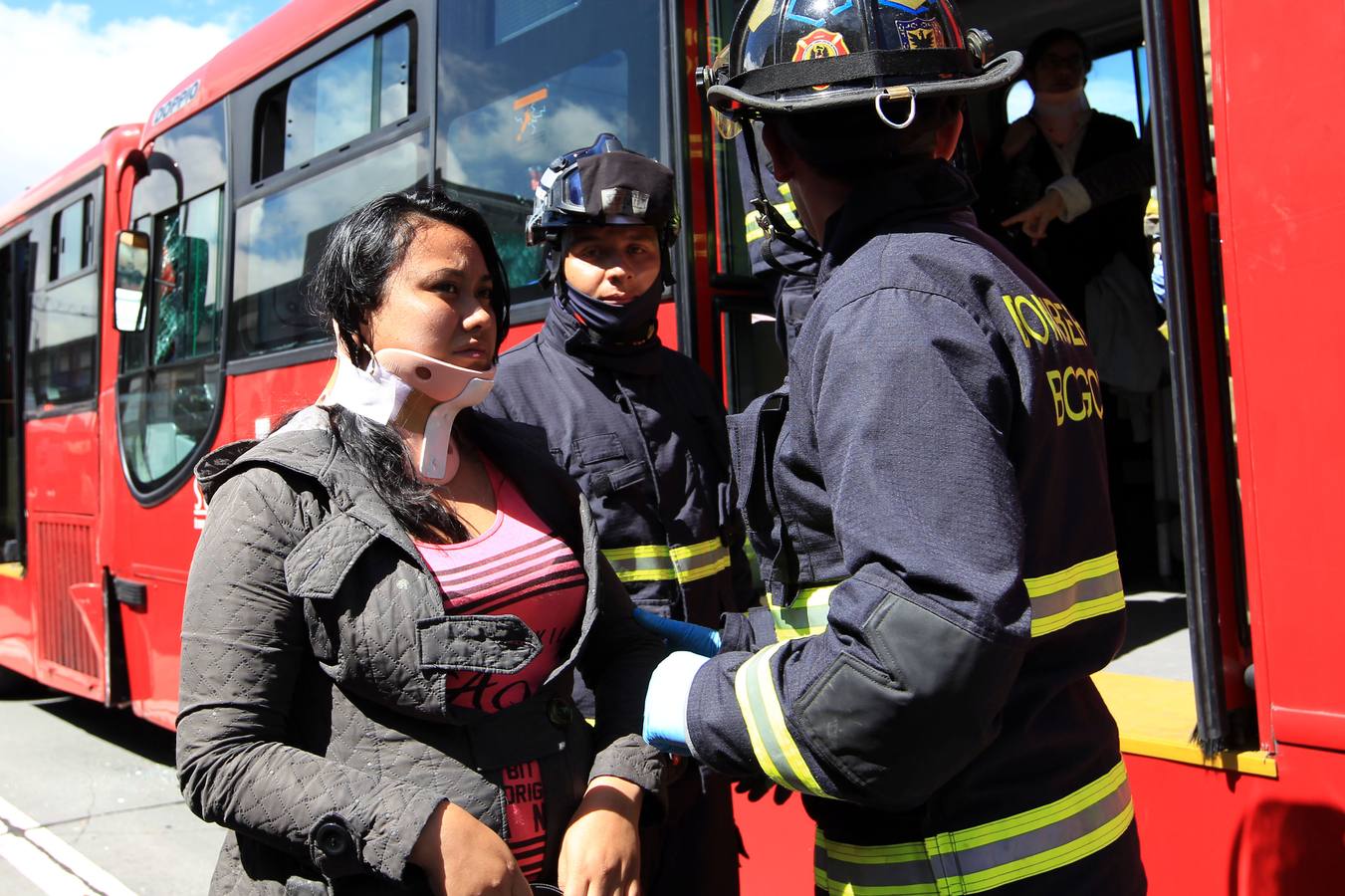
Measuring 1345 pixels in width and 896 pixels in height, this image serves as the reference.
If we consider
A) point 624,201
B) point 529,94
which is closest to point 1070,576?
point 624,201

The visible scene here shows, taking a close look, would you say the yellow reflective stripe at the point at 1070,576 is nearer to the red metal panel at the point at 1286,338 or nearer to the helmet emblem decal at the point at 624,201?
the red metal panel at the point at 1286,338

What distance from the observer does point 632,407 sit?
2377 mm

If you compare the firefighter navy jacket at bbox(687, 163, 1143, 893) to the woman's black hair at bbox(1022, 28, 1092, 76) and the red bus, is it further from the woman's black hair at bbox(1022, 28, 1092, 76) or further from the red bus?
the woman's black hair at bbox(1022, 28, 1092, 76)

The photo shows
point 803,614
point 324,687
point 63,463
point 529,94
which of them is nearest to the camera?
point 803,614

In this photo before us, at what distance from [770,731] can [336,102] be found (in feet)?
11.2

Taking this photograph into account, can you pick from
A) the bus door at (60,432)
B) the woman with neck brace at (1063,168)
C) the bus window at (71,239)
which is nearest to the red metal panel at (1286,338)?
the woman with neck brace at (1063,168)

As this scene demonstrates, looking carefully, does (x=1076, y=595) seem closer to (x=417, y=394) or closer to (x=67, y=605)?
(x=417, y=394)

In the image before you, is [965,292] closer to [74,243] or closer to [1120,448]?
[1120,448]

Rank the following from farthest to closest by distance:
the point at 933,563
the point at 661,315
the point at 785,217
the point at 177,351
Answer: the point at 177,351
the point at 661,315
the point at 785,217
the point at 933,563

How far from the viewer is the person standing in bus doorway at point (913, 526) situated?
103 centimetres

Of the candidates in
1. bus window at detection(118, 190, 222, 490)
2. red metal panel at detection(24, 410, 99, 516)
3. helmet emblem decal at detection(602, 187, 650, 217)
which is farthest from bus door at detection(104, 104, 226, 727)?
helmet emblem decal at detection(602, 187, 650, 217)

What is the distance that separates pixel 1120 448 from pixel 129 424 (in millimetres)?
4534

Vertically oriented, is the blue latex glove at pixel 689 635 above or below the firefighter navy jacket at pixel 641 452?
below

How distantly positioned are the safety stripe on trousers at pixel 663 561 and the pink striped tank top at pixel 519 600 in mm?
535
